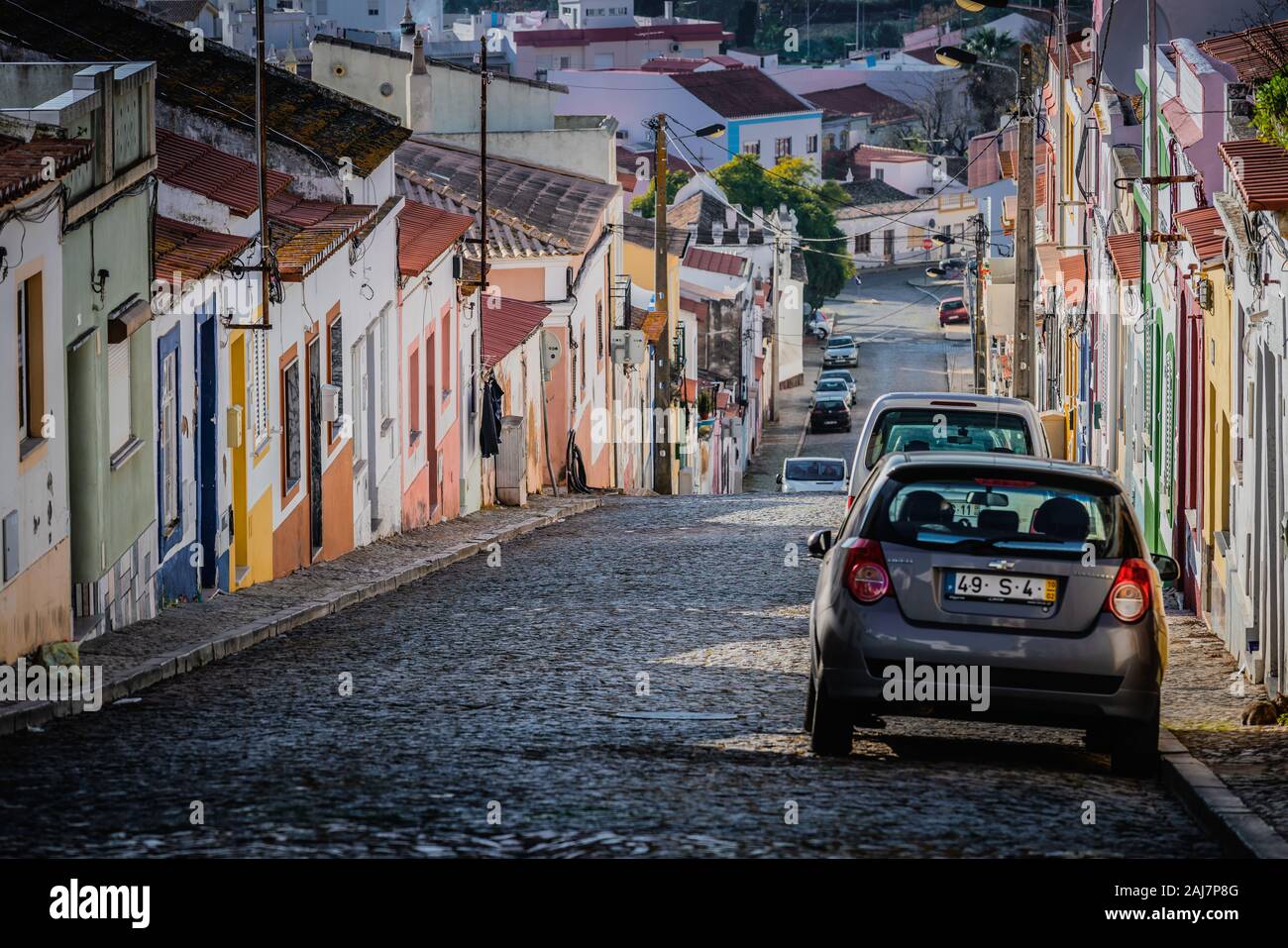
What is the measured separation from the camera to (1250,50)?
16438 millimetres

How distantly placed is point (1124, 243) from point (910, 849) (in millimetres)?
15684

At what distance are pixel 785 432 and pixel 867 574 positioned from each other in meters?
66.8

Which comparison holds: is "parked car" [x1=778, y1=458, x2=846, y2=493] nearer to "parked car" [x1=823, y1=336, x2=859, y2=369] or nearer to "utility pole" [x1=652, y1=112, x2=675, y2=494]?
"utility pole" [x1=652, y1=112, x2=675, y2=494]

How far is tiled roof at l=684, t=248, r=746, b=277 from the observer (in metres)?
72.2

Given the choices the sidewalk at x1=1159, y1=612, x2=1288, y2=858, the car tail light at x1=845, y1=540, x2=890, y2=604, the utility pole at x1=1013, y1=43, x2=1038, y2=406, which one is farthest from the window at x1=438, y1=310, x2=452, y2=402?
the car tail light at x1=845, y1=540, x2=890, y2=604

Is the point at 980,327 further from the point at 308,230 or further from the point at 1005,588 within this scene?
the point at 1005,588

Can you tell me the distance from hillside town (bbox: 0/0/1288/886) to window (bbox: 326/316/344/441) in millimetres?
44

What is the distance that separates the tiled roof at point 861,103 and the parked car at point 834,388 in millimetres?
60649

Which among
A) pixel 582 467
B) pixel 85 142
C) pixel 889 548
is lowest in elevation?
pixel 582 467

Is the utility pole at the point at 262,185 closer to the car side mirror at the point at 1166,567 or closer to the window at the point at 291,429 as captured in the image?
the window at the point at 291,429
